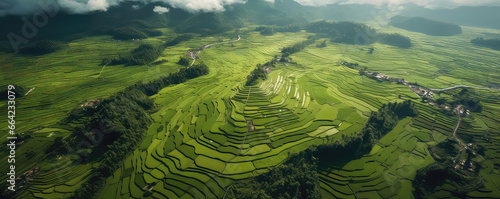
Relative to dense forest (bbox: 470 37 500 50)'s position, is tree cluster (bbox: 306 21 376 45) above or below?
above

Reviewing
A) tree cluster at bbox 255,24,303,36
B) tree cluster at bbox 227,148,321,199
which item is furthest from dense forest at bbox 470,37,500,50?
tree cluster at bbox 227,148,321,199

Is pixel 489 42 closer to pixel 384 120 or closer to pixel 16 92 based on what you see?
pixel 384 120

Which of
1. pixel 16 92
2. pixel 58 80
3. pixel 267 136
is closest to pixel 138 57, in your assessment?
pixel 58 80

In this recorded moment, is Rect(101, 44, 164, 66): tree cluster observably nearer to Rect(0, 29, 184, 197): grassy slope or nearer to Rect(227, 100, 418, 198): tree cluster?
Rect(0, 29, 184, 197): grassy slope

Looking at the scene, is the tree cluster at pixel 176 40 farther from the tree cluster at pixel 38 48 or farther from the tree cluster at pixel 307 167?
the tree cluster at pixel 307 167

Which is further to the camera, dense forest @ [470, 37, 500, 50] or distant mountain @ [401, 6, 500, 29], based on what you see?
distant mountain @ [401, 6, 500, 29]

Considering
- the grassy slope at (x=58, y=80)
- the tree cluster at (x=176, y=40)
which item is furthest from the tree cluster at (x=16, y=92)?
the tree cluster at (x=176, y=40)
